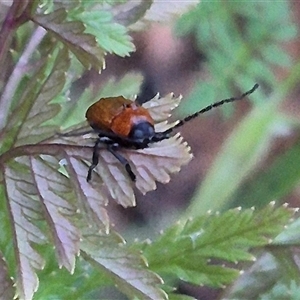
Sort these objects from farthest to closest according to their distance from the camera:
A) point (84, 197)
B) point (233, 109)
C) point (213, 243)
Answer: point (233, 109)
point (213, 243)
point (84, 197)

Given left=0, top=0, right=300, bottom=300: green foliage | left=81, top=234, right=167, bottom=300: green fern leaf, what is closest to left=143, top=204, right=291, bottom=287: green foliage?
left=0, top=0, right=300, bottom=300: green foliage

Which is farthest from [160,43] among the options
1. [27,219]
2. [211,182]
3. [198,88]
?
Result: [27,219]

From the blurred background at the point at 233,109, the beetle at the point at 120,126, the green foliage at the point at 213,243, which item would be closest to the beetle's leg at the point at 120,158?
the beetle at the point at 120,126

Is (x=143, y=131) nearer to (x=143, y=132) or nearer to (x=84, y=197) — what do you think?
(x=143, y=132)

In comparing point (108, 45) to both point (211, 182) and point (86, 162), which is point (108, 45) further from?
point (211, 182)

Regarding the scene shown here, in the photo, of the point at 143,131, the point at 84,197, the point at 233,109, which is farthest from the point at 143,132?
the point at 233,109

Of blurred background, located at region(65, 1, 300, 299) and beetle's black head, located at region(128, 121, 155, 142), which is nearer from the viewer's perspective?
beetle's black head, located at region(128, 121, 155, 142)

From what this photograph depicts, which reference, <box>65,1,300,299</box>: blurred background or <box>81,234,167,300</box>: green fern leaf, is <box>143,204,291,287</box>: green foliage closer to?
<box>81,234,167,300</box>: green fern leaf
